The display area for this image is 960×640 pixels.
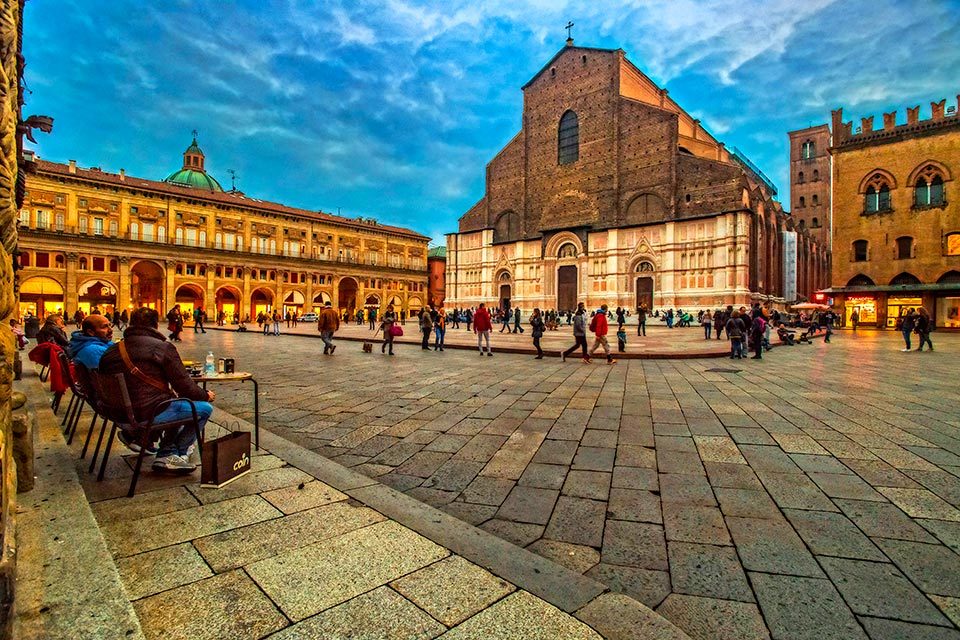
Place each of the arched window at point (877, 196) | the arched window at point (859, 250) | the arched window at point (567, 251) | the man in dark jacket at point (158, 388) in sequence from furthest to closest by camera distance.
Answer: the arched window at point (567, 251)
the arched window at point (859, 250)
the arched window at point (877, 196)
the man in dark jacket at point (158, 388)

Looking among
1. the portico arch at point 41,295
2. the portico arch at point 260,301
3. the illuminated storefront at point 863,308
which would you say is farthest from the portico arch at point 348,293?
the illuminated storefront at point 863,308

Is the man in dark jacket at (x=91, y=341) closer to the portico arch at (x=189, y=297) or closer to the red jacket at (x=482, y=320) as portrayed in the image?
the red jacket at (x=482, y=320)

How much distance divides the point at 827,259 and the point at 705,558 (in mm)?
66813

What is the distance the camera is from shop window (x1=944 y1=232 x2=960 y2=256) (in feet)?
81.9

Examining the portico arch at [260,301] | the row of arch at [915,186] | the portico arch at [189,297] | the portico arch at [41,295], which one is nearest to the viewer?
the row of arch at [915,186]

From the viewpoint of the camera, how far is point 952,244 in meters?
25.1

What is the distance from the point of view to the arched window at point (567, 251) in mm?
37281

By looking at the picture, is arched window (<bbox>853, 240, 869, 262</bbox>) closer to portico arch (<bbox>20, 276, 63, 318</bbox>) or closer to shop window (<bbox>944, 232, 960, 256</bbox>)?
shop window (<bbox>944, 232, 960, 256</bbox>)

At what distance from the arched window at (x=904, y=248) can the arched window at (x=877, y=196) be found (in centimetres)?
204

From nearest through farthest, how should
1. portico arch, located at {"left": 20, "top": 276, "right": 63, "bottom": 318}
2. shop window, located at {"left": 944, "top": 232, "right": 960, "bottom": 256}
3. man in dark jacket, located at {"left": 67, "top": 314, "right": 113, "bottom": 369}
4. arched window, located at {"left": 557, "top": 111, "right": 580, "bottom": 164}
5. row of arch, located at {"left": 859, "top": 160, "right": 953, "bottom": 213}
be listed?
man in dark jacket, located at {"left": 67, "top": 314, "right": 113, "bottom": 369}, shop window, located at {"left": 944, "top": 232, "right": 960, "bottom": 256}, row of arch, located at {"left": 859, "top": 160, "right": 953, "bottom": 213}, portico arch, located at {"left": 20, "top": 276, "right": 63, "bottom": 318}, arched window, located at {"left": 557, "top": 111, "right": 580, "bottom": 164}

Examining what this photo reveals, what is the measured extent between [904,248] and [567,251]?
21220 mm

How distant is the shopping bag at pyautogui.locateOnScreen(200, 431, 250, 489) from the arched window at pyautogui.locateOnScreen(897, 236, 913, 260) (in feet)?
119

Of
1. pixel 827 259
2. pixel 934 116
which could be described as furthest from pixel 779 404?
pixel 827 259

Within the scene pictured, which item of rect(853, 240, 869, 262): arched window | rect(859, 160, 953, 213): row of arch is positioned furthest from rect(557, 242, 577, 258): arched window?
rect(859, 160, 953, 213): row of arch
